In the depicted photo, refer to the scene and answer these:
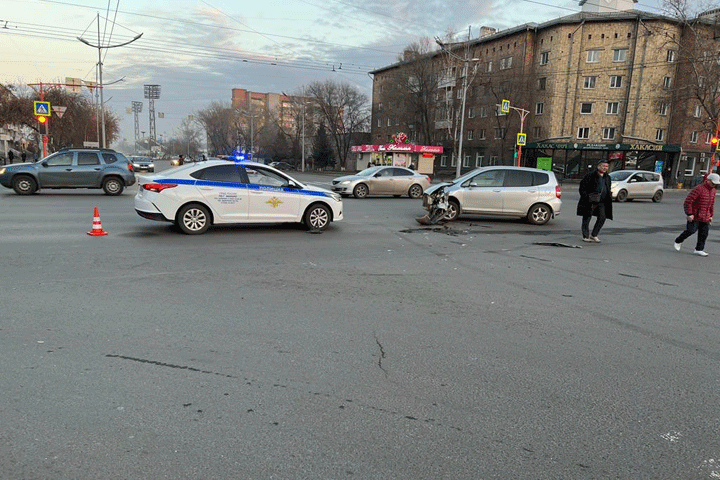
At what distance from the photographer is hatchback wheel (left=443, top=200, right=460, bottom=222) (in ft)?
43.3

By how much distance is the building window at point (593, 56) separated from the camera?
1903 inches

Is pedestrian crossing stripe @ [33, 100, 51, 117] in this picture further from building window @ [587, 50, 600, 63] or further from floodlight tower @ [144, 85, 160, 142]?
floodlight tower @ [144, 85, 160, 142]

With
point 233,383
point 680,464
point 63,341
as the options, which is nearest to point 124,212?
point 63,341

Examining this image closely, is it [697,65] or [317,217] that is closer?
[317,217]

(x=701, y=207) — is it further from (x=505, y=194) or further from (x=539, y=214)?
(x=505, y=194)

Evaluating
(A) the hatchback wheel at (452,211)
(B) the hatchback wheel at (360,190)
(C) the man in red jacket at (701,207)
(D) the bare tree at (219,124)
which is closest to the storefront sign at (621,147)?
(B) the hatchback wheel at (360,190)

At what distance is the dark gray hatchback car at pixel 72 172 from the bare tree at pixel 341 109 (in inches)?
2210

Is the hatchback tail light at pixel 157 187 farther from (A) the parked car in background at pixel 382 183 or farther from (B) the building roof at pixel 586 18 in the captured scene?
(B) the building roof at pixel 586 18

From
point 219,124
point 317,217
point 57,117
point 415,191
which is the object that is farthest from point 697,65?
point 219,124

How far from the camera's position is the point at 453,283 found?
22.3ft

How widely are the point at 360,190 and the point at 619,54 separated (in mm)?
40456

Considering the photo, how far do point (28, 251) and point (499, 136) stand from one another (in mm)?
53078

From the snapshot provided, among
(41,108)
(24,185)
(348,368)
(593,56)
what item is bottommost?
(348,368)

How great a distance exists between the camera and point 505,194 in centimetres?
1345
